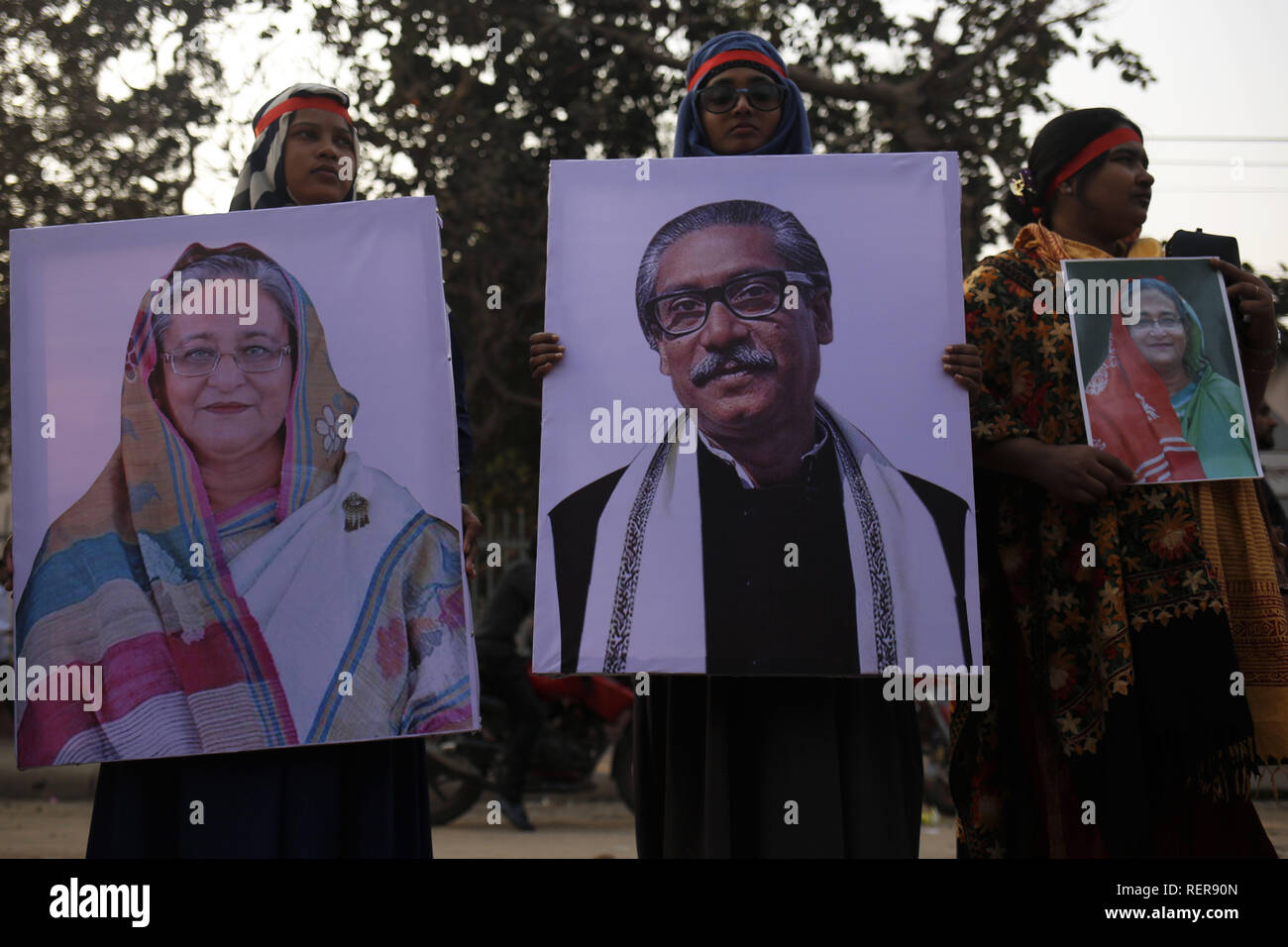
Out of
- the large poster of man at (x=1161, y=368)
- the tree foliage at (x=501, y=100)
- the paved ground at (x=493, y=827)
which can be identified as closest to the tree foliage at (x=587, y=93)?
the tree foliage at (x=501, y=100)

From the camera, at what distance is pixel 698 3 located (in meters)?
7.60

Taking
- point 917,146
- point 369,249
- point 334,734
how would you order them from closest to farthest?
1. point 334,734
2. point 369,249
3. point 917,146

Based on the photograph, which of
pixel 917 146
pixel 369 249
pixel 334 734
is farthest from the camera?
pixel 917 146

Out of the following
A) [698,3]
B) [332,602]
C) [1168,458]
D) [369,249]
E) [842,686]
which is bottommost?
[842,686]

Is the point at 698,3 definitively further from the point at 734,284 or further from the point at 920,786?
the point at 920,786

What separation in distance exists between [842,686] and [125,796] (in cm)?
152

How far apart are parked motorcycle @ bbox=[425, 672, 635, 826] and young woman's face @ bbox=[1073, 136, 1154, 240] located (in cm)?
485

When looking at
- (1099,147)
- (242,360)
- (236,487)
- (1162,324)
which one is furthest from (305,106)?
(1162,324)

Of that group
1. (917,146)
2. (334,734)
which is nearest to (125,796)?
(334,734)

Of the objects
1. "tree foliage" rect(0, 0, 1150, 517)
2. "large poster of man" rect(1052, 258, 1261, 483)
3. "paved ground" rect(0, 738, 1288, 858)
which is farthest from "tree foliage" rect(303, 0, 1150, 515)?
"large poster of man" rect(1052, 258, 1261, 483)

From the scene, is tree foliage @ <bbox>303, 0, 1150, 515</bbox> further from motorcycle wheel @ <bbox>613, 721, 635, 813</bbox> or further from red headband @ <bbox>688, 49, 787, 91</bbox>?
red headband @ <bbox>688, 49, 787, 91</bbox>

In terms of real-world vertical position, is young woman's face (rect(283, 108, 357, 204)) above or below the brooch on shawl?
above

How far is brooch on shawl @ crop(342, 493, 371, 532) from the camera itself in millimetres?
2594

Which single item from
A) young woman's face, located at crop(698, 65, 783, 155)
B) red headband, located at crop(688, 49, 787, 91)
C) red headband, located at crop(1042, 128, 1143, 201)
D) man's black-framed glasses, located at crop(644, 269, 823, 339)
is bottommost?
man's black-framed glasses, located at crop(644, 269, 823, 339)
